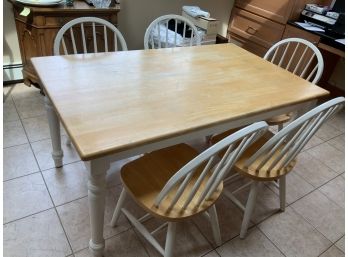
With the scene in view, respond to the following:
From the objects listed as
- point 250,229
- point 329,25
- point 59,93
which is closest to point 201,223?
point 250,229

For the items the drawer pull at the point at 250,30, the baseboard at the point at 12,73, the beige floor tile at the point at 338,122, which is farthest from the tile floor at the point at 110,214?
the drawer pull at the point at 250,30

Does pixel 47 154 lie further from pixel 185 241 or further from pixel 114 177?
pixel 185 241

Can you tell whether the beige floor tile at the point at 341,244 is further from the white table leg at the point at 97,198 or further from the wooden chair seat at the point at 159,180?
the white table leg at the point at 97,198

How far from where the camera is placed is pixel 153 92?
1296 mm

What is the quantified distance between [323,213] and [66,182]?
5.26ft

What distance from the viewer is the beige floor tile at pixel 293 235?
1.53 meters

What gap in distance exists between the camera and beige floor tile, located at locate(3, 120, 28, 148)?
1975mm

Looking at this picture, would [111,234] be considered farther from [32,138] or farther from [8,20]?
[8,20]

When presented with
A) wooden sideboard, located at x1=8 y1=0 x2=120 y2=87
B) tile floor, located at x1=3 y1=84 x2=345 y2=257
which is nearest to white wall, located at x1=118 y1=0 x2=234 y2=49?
wooden sideboard, located at x1=8 y1=0 x2=120 y2=87

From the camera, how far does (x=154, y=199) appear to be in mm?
1151

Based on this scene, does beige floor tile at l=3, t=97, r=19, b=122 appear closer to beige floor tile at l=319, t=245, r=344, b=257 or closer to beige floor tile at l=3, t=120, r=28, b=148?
beige floor tile at l=3, t=120, r=28, b=148

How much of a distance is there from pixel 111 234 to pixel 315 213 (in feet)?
4.07

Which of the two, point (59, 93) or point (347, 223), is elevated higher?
point (59, 93)

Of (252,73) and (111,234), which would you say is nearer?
(111,234)
